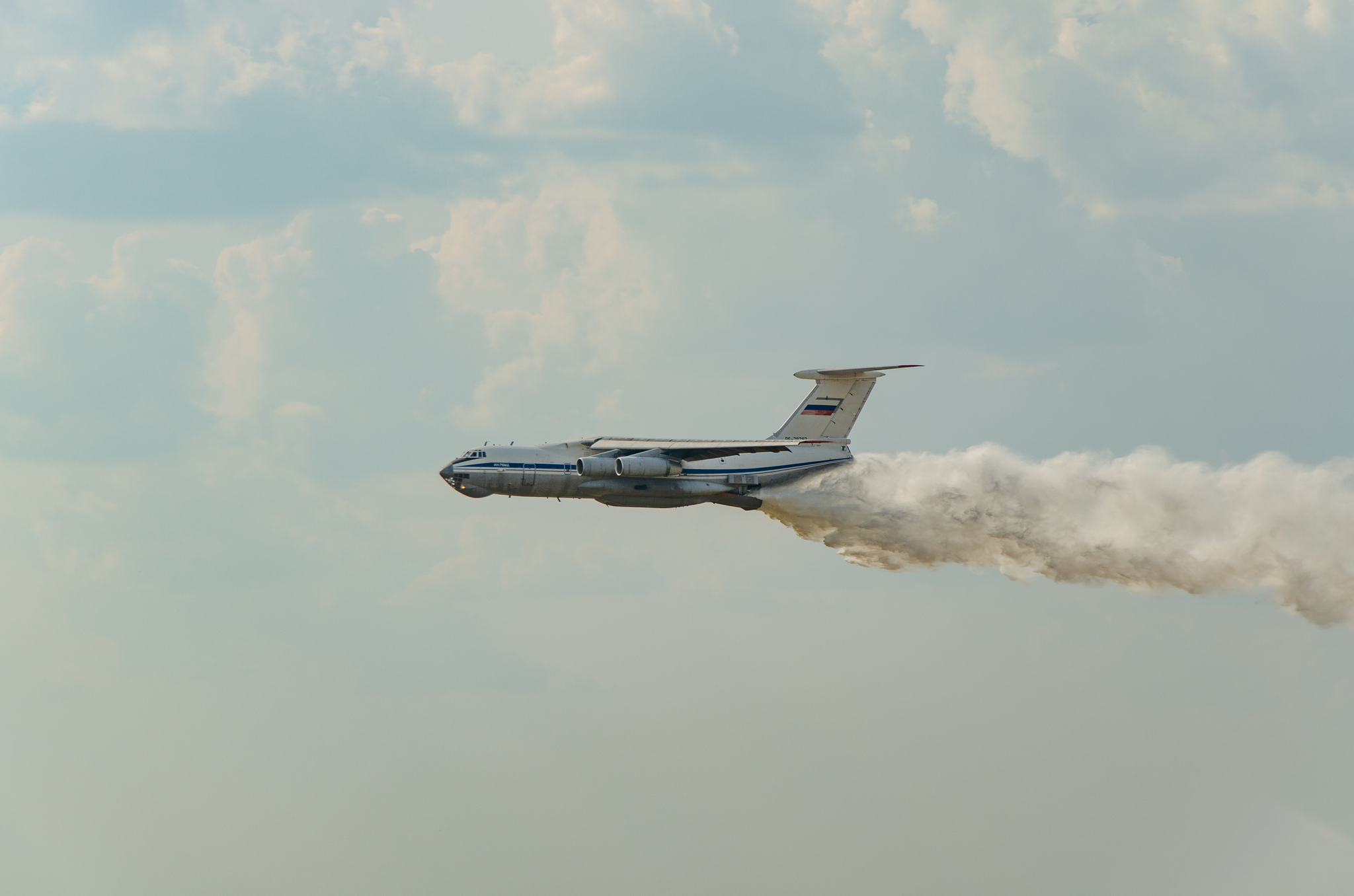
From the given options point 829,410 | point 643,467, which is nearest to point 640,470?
point 643,467

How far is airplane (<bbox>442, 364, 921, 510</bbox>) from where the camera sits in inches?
1751

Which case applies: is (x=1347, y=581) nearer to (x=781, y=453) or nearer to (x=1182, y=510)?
(x=1182, y=510)

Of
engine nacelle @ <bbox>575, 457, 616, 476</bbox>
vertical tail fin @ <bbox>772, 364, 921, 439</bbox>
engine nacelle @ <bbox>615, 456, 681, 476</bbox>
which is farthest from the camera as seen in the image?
vertical tail fin @ <bbox>772, 364, 921, 439</bbox>

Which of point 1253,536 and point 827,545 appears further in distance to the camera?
point 827,545

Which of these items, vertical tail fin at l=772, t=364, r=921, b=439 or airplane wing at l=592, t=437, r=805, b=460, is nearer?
airplane wing at l=592, t=437, r=805, b=460

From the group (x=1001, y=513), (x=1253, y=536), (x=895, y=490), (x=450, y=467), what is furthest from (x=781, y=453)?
(x=1253, y=536)

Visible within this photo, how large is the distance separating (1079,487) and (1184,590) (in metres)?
4.00

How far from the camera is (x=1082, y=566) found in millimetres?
46781

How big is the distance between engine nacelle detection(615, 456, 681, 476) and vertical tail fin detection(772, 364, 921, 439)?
5.05 metres

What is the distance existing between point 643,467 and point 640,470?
0.42 feet

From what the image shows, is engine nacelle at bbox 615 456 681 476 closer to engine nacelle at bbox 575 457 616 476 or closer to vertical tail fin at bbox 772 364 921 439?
engine nacelle at bbox 575 457 616 476

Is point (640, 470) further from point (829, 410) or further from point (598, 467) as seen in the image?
point (829, 410)

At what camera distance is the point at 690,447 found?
44406mm

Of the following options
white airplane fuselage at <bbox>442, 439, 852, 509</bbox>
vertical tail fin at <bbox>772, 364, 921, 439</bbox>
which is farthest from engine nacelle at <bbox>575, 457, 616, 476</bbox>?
vertical tail fin at <bbox>772, 364, 921, 439</bbox>
